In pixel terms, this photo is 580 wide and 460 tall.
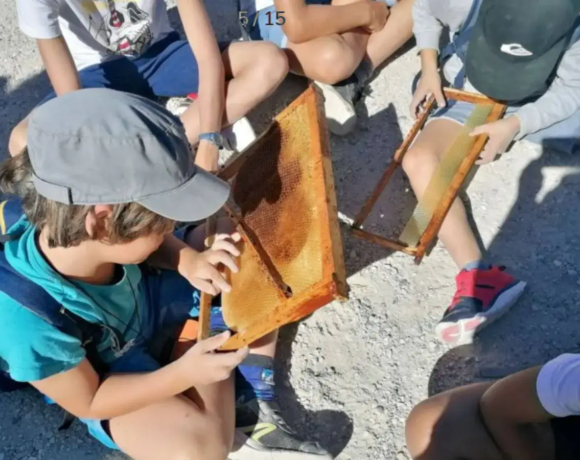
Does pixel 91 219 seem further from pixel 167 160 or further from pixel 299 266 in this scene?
pixel 299 266

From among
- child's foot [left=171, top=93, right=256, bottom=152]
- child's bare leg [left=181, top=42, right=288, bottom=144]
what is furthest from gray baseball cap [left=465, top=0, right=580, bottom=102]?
child's foot [left=171, top=93, right=256, bottom=152]

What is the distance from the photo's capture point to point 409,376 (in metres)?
2.03

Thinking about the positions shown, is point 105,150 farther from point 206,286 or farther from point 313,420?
point 313,420

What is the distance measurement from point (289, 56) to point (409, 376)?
4.36 feet

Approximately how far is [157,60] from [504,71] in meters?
1.24

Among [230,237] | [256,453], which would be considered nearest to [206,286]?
[230,237]

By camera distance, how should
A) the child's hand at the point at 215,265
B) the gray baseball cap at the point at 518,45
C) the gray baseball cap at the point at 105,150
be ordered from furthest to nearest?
the gray baseball cap at the point at 518,45 < the child's hand at the point at 215,265 < the gray baseball cap at the point at 105,150

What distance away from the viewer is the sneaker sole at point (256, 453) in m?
1.85

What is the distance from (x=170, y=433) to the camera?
1689 mm

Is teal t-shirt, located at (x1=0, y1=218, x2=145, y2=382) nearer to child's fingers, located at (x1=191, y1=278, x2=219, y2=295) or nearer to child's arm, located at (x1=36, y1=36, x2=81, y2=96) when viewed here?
child's fingers, located at (x1=191, y1=278, x2=219, y2=295)

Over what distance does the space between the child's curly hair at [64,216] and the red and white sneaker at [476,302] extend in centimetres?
98

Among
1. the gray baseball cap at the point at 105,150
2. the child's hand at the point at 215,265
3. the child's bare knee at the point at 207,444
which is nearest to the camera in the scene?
the gray baseball cap at the point at 105,150

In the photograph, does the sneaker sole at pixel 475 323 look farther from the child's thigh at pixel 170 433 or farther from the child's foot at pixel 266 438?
the child's thigh at pixel 170 433

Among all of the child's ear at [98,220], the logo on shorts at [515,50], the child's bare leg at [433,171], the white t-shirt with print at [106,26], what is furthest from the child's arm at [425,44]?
the child's ear at [98,220]
